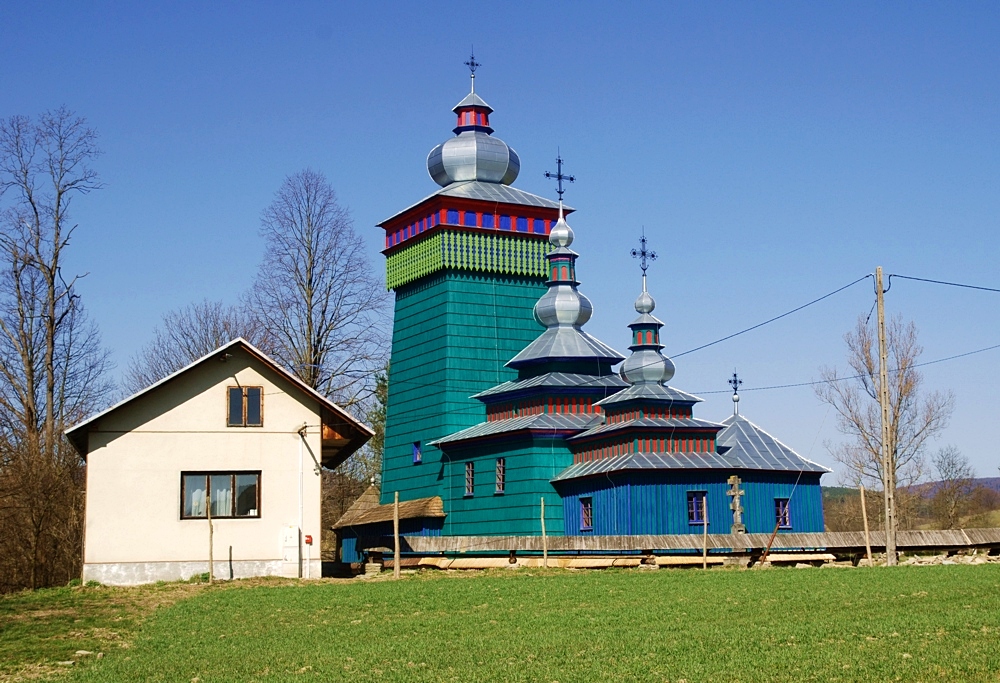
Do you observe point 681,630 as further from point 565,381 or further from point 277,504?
point 565,381

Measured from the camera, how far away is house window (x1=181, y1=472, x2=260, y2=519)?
30.1 metres

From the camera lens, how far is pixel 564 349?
46.0m

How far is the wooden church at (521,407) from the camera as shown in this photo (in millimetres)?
41688

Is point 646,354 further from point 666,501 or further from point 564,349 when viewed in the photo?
point 666,501

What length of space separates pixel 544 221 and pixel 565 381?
7519 mm

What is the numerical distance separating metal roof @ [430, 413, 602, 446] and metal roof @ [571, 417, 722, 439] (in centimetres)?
80

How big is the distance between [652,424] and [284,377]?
47.8 feet

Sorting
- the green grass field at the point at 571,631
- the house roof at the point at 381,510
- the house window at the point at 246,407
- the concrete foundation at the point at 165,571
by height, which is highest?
the house window at the point at 246,407

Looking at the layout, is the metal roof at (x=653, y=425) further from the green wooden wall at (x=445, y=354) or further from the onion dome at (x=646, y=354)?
the green wooden wall at (x=445, y=354)

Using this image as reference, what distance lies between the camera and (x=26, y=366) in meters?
39.8

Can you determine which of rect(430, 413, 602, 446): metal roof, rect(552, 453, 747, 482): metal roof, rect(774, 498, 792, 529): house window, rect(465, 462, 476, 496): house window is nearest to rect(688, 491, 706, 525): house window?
rect(552, 453, 747, 482): metal roof

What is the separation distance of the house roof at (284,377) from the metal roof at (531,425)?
1116 centimetres

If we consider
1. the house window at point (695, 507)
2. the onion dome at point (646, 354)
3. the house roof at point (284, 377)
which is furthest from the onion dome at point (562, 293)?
the house roof at point (284, 377)

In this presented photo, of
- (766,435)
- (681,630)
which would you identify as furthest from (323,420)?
(766,435)
